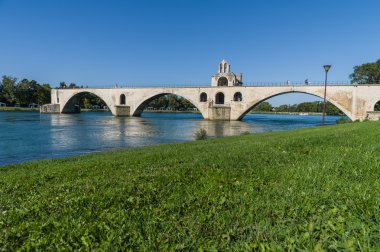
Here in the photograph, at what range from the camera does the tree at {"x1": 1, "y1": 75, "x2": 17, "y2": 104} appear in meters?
110

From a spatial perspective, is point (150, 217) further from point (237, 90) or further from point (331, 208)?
point (237, 90)

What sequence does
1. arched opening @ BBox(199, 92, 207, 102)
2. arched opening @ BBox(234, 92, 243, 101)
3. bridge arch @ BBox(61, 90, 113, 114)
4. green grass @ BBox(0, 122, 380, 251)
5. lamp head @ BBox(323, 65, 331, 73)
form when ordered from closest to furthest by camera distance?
green grass @ BBox(0, 122, 380, 251)
lamp head @ BBox(323, 65, 331, 73)
arched opening @ BBox(234, 92, 243, 101)
arched opening @ BBox(199, 92, 207, 102)
bridge arch @ BBox(61, 90, 113, 114)

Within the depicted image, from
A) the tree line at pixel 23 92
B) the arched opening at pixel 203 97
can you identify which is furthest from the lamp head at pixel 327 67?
the tree line at pixel 23 92

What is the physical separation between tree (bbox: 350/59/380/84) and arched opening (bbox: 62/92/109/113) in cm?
8699

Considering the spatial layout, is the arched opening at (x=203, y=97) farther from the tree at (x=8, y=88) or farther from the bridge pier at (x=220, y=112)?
the tree at (x=8, y=88)

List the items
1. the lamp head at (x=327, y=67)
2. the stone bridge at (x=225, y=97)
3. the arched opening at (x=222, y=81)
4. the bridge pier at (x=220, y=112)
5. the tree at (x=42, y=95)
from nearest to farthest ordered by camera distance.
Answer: the lamp head at (x=327, y=67)
the stone bridge at (x=225, y=97)
the bridge pier at (x=220, y=112)
the arched opening at (x=222, y=81)
the tree at (x=42, y=95)

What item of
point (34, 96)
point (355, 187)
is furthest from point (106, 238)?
point (34, 96)

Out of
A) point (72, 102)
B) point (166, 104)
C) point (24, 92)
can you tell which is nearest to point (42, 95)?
point (24, 92)

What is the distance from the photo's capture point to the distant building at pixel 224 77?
8931 centimetres

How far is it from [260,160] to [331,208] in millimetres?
3319

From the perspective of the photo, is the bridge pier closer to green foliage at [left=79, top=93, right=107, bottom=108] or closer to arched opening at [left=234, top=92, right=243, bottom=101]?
arched opening at [left=234, top=92, right=243, bottom=101]

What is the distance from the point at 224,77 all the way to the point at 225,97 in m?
14.0

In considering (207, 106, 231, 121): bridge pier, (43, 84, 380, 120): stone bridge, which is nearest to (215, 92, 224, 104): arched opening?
(43, 84, 380, 120): stone bridge

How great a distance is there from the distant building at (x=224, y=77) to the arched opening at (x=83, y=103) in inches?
1847
